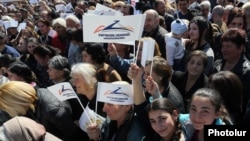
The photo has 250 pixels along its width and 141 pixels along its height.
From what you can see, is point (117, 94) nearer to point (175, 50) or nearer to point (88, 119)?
point (88, 119)

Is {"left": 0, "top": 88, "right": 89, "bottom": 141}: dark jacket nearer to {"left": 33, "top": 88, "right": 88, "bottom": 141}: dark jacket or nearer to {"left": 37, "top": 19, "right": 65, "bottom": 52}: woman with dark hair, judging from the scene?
{"left": 33, "top": 88, "right": 88, "bottom": 141}: dark jacket

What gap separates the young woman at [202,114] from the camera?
259cm

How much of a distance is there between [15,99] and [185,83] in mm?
1736

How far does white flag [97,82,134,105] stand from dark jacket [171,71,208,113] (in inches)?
31.2

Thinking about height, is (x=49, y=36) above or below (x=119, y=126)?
above

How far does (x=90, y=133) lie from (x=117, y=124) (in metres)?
0.22

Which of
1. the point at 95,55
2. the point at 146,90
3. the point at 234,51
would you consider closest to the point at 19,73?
the point at 95,55

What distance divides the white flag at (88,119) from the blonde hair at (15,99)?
0.53 metres

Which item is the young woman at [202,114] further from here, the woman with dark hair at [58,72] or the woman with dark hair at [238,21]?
the woman with dark hair at [238,21]

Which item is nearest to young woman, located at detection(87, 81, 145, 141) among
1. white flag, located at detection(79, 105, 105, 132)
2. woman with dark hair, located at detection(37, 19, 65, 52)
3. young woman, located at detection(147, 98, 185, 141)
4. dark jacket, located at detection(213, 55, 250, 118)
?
white flag, located at detection(79, 105, 105, 132)

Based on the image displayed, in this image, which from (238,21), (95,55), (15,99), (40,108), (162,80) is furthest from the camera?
(238,21)

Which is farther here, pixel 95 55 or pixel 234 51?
pixel 95 55

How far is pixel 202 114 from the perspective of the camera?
260 cm

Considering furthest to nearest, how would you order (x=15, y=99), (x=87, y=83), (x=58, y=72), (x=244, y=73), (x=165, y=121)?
1. (x=58, y=72)
2. (x=244, y=73)
3. (x=87, y=83)
4. (x=15, y=99)
5. (x=165, y=121)
